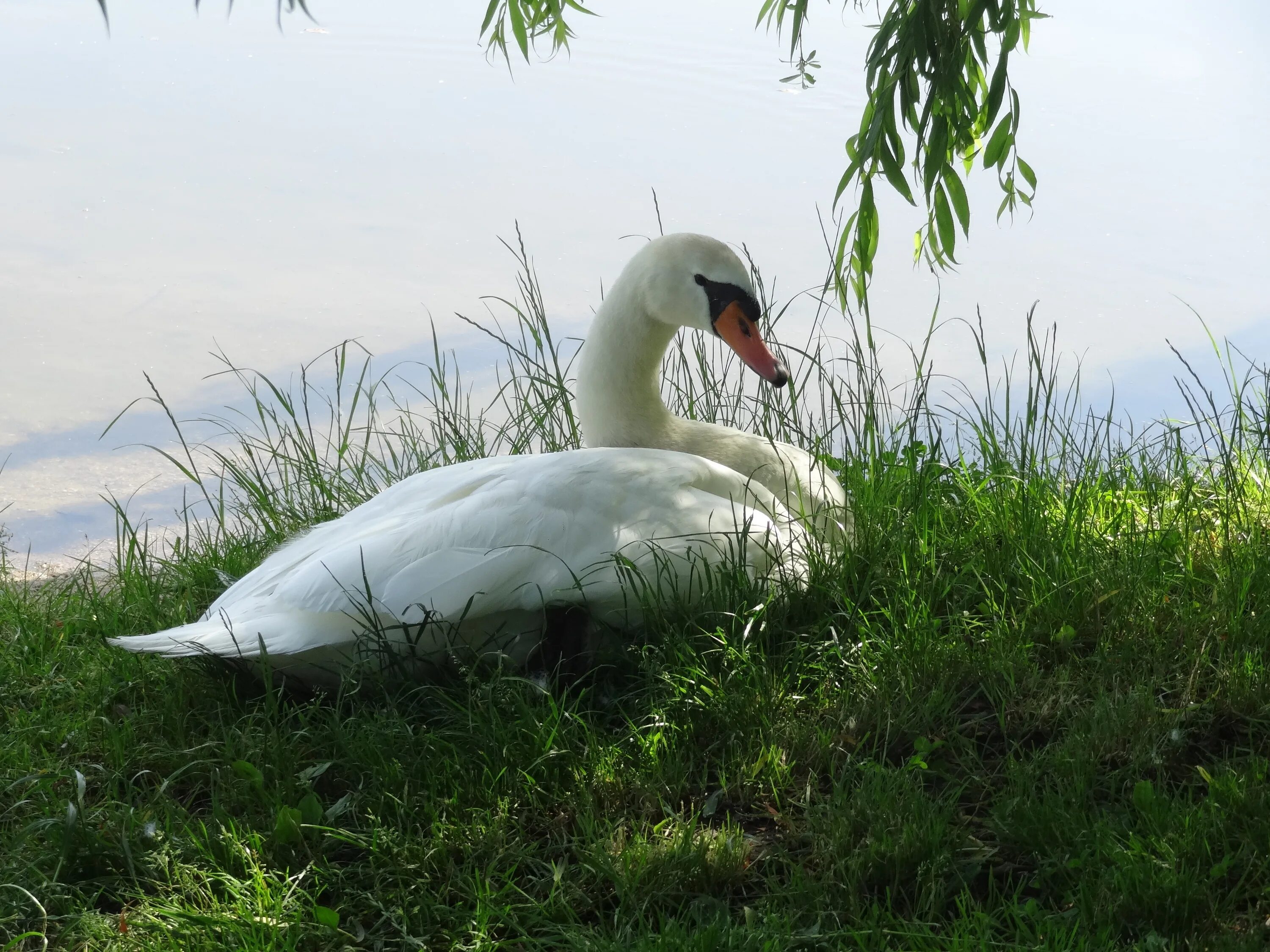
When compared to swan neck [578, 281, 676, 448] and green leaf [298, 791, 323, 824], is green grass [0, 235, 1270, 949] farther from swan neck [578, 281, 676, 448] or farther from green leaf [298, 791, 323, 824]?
swan neck [578, 281, 676, 448]

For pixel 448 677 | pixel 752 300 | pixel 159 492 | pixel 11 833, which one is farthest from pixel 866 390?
pixel 159 492

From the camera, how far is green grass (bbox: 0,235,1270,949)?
232 centimetres

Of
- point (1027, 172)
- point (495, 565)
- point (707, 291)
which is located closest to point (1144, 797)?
point (495, 565)

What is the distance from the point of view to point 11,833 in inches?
105

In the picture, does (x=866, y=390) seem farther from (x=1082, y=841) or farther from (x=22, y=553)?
(x=22, y=553)

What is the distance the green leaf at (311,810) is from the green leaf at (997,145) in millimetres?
2521

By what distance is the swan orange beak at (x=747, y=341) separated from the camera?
379 cm

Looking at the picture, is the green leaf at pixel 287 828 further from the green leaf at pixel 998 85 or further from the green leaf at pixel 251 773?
the green leaf at pixel 998 85

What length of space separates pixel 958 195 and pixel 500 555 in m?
1.71

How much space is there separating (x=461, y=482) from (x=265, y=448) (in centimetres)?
197

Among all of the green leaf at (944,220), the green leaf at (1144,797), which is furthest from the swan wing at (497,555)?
the green leaf at (1144,797)

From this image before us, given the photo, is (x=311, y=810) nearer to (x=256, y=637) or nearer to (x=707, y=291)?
(x=256, y=637)

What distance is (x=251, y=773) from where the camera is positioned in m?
2.69

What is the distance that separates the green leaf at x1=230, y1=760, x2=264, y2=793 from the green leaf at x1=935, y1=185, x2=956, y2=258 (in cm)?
224
